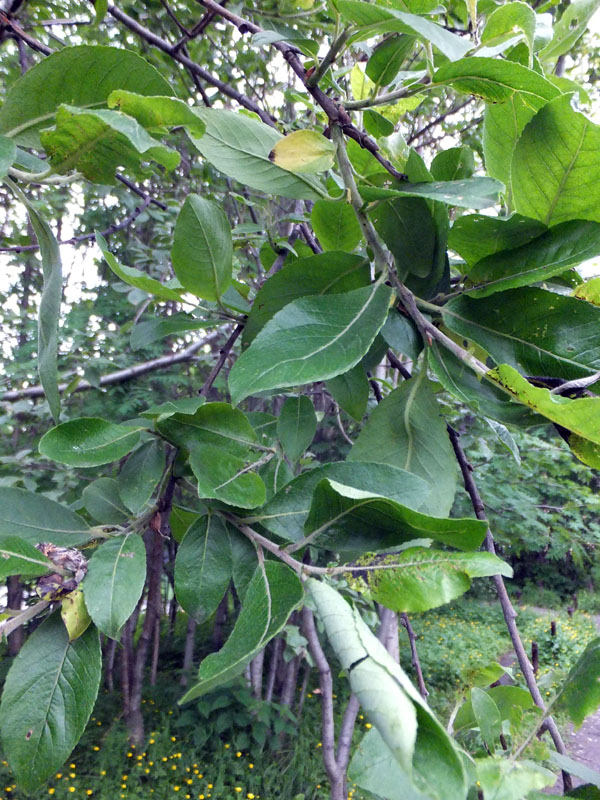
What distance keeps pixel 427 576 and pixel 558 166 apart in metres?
0.33

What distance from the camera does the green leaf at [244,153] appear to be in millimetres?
511

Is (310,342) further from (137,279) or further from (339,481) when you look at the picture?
(137,279)

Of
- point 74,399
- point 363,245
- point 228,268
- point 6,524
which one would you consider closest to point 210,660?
point 6,524

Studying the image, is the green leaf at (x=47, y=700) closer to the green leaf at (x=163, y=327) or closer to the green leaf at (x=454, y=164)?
the green leaf at (x=163, y=327)

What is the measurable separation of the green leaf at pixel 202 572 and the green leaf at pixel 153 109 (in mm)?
333

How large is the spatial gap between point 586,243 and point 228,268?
1.11 feet

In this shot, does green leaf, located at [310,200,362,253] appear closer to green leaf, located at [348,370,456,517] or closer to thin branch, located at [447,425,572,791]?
green leaf, located at [348,370,456,517]

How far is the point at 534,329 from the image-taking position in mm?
460

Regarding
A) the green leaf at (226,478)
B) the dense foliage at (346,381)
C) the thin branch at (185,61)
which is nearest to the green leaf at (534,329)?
the dense foliage at (346,381)

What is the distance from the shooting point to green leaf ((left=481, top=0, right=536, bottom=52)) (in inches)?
18.9

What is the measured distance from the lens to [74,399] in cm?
306

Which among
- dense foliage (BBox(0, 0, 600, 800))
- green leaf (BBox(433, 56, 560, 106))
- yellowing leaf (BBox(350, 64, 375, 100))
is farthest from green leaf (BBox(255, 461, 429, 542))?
yellowing leaf (BBox(350, 64, 375, 100))

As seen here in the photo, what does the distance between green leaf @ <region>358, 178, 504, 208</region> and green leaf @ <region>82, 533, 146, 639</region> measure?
0.35m

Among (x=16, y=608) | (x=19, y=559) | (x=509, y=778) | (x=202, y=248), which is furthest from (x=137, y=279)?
(x=16, y=608)
